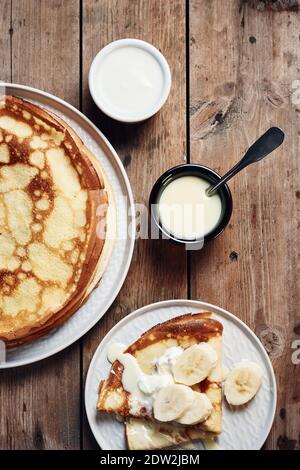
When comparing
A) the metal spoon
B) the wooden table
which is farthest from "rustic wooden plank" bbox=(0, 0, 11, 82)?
the metal spoon

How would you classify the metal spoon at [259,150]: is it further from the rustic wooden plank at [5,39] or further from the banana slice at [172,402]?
the rustic wooden plank at [5,39]

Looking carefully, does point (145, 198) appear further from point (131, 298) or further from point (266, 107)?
point (266, 107)

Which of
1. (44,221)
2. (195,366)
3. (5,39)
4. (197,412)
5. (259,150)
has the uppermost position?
(5,39)

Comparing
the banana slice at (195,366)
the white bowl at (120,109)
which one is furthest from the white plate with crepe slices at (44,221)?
the banana slice at (195,366)

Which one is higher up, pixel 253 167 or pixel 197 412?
pixel 253 167

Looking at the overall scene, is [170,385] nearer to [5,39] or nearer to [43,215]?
[43,215]

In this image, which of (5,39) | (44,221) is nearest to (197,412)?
(44,221)
